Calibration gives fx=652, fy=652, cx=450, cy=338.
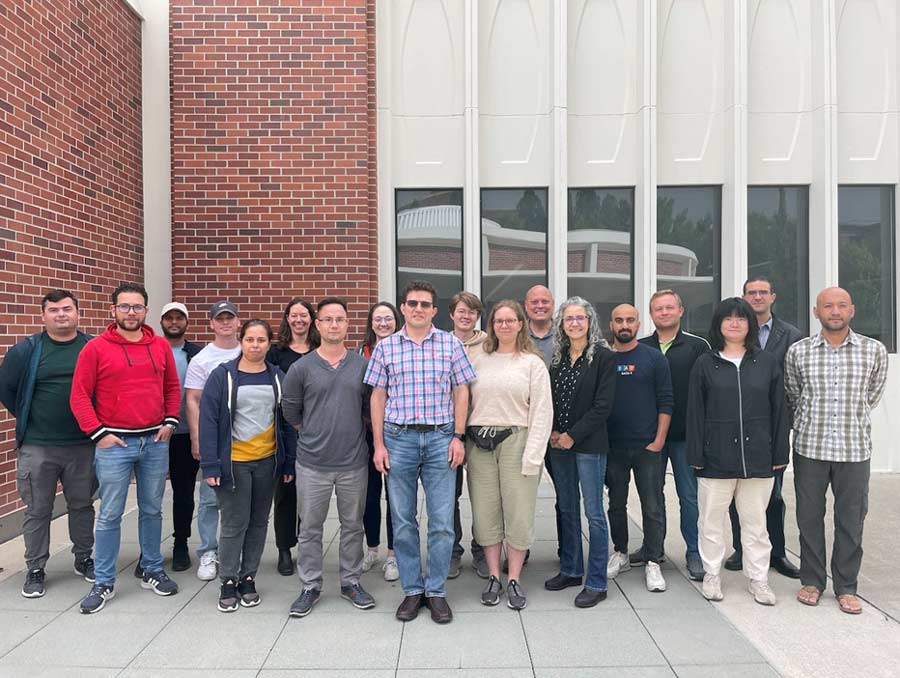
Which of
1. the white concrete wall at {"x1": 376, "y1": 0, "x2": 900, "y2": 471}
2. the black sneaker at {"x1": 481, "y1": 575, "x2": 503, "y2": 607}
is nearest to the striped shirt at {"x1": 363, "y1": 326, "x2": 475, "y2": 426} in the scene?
the black sneaker at {"x1": 481, "y1": 575, "x2": 503, "y2": 607}

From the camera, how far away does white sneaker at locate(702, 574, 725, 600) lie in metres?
4.19

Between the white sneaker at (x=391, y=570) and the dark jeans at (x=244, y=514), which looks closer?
the dark jeans at (x=244, y=514)

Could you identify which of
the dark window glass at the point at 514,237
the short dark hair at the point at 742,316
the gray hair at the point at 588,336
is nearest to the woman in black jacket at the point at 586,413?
the gray hair at the point at 588,336

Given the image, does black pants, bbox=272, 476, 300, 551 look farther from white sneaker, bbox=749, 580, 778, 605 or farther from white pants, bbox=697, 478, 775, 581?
white sneaker, bbox=749, 580, 778, 605

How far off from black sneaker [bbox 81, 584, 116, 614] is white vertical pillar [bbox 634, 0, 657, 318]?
6122 mm

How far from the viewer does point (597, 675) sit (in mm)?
3277

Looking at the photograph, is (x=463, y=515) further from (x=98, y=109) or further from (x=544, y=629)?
(x=98, y=109)

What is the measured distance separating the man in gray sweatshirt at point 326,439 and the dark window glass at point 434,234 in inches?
157

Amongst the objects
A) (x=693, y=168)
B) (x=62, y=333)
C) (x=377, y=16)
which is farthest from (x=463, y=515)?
(x=377, y=16)

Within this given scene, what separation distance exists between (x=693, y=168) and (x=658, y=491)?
4870mm

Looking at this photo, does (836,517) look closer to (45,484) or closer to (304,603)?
(304,603)

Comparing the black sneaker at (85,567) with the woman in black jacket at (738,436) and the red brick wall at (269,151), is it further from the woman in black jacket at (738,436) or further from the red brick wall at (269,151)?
the woman in black jacket at (738,436)

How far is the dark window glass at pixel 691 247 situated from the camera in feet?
26.3

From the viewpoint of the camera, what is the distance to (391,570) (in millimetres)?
4602
